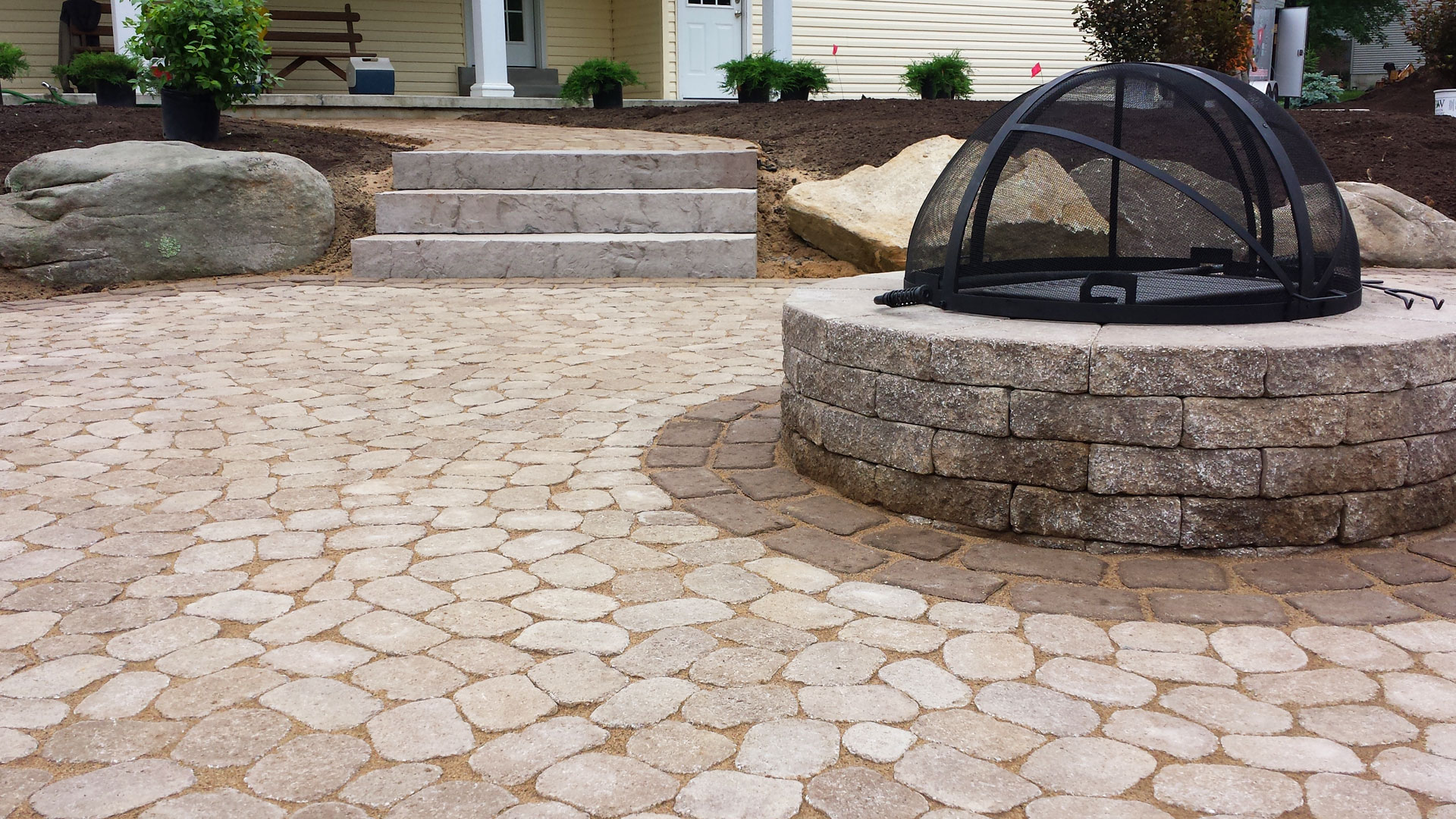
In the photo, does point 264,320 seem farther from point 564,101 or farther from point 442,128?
point 564,101

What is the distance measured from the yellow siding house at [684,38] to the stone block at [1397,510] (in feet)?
48.9

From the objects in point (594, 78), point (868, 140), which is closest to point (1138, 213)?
point (868, 140)

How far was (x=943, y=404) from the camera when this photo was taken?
3.55 meters

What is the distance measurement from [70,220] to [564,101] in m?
8.59

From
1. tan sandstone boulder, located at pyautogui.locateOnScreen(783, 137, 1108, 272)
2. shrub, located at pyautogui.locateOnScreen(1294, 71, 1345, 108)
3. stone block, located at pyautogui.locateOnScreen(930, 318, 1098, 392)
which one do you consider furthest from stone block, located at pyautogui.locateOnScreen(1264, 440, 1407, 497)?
shrub, located at pyautogui.locateOnScreen(1294, 71, 1345, 108)

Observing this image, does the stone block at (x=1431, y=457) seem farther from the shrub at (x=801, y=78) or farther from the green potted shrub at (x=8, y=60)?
the green potted shrub at (x=8, y=60)

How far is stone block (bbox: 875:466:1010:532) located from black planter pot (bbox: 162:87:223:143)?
29.7 feet

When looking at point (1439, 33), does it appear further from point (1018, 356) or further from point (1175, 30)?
point (1018, 356)

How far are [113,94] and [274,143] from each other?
4.80 metres

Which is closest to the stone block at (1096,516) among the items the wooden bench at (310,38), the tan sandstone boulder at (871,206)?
the tan sandstone boulder at (871,206)

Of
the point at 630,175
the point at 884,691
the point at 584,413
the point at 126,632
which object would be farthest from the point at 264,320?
the point at 884,691

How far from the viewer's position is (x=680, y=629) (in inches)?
117

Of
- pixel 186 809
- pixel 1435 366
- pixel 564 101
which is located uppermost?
pixel 564 101

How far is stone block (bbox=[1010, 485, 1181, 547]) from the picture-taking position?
337 cm
